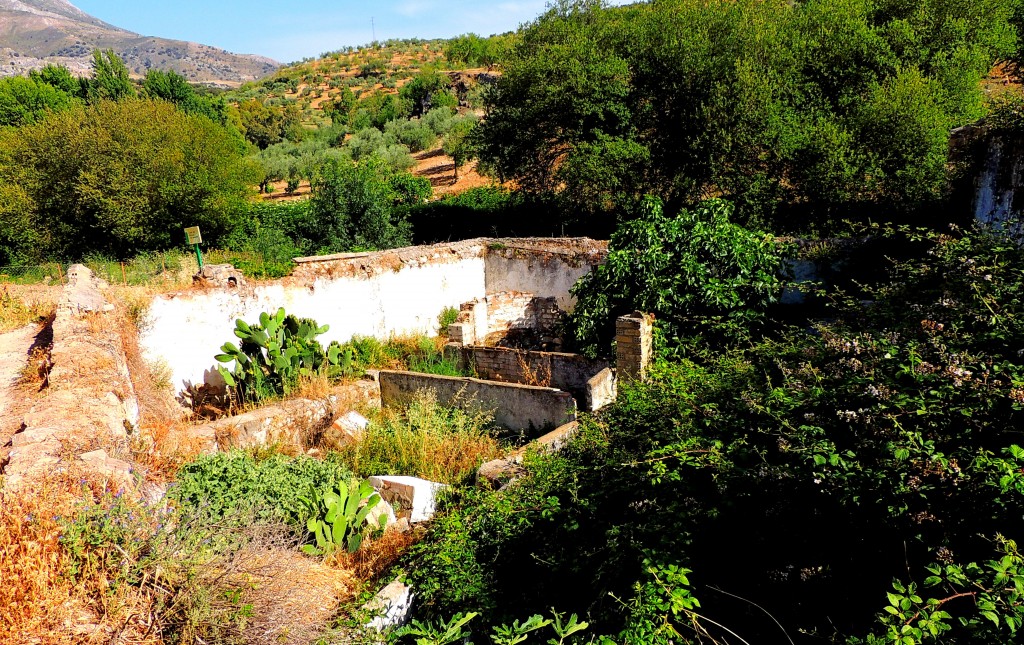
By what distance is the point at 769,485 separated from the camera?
3.26 metres

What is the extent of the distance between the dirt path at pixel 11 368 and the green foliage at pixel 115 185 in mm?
→ 9187

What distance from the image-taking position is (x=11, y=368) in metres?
6.96

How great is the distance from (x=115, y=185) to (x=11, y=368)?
11.9 meters

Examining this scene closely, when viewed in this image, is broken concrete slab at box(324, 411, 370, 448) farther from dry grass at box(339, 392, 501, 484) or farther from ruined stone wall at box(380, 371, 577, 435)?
ruined stone wall at box(380, 371, 577, 435)

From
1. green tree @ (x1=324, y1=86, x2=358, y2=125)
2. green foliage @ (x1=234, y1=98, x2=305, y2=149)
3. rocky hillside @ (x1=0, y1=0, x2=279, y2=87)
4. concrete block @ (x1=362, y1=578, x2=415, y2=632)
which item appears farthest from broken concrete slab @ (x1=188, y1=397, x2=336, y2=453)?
rocky hillside @ (x1=0, y1=0, x2=279, y2=87)

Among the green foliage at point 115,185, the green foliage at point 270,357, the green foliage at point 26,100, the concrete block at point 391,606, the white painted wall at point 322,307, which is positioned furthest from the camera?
the green foliage at point 26,100

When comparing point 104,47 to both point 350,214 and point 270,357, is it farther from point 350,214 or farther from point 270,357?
point 270,357

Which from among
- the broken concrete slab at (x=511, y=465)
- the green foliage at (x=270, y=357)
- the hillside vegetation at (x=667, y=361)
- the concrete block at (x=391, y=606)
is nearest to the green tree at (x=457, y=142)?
the hillside vegetation at (x=667, y=361)

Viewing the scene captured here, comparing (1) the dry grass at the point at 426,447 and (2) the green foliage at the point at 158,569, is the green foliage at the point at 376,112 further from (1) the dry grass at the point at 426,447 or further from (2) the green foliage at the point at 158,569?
(2) the green foliage at the point at 158,569

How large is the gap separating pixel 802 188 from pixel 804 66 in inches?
132

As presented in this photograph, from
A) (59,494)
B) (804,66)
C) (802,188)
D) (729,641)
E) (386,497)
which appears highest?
(804,66)

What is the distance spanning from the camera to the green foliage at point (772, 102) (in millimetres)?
12906

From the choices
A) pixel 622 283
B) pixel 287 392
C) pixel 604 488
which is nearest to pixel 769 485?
pixel 604 488

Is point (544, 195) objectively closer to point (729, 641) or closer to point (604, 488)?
point (604, 488)
